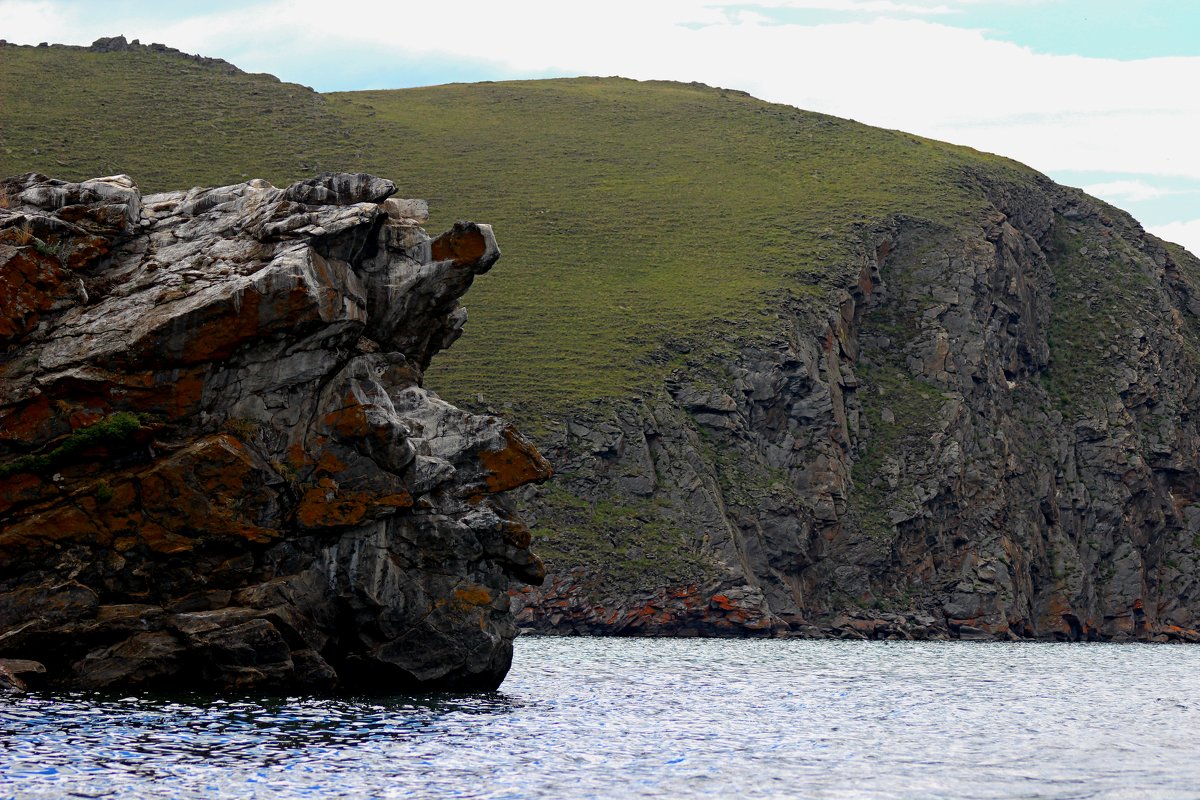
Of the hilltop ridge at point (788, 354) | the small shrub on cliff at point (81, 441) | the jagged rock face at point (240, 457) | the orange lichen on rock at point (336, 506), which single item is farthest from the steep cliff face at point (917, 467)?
the small shrub on cliff at point (81, 441)

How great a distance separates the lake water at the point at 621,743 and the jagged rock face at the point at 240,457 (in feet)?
8.11

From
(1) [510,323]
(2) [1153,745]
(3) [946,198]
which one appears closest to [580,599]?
(1) [510,323]

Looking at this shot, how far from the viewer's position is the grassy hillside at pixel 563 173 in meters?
118

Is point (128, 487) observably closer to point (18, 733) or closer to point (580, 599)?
point (18, 733)

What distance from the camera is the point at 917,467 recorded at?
114875 mm

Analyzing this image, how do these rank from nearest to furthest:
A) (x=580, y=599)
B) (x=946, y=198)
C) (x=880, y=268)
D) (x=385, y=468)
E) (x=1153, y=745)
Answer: (x=1153, y=745)
(x=385, y=468)
(x=580, y=599)
(x=880, y=268)
(x=946, y=198)

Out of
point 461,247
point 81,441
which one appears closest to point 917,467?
point 461,247

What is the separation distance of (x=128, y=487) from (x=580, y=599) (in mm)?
52280

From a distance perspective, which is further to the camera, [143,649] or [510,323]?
[510,323]

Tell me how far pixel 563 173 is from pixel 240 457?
389 ft

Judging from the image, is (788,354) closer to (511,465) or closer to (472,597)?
(511,465)

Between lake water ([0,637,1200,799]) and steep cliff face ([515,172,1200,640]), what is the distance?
39.5 meters

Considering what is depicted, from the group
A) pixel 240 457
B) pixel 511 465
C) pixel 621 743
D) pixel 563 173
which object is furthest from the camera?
pixel 563 173

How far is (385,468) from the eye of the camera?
44562 mm
